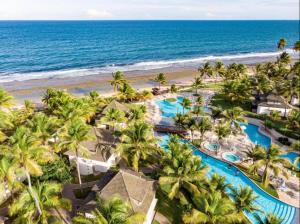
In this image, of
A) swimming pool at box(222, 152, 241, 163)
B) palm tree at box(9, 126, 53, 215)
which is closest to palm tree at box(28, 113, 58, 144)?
palm tree at box(9, 126, 53, 215)

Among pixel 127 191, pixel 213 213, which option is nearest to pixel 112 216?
pixel 127 191

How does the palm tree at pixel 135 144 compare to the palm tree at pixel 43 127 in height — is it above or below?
below

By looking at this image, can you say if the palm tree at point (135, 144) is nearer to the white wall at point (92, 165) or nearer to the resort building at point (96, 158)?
the resort building at point (96, 158)

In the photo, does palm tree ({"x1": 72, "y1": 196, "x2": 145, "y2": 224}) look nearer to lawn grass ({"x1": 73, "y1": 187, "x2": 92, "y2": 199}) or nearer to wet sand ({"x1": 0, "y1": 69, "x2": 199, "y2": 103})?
lawn grass ({"x1": 73, "y1": 187, "x2": 92, "y2": 199})

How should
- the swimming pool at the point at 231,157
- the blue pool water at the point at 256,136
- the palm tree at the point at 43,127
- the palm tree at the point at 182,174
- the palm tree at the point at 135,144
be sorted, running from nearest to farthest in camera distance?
the palm tree at the point at 182,174 < the palm tree at the point at 43,127 < the palm tree at the point at 135,144 < the swimming pool at the point at 231,157 < the blue pool water at the point at 256,136

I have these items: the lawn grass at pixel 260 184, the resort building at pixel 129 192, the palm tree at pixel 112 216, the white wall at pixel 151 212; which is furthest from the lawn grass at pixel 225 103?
the palm tree at pixel 112 216

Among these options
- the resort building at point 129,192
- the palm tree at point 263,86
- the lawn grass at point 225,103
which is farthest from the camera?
the lawn grass at point 225,103
